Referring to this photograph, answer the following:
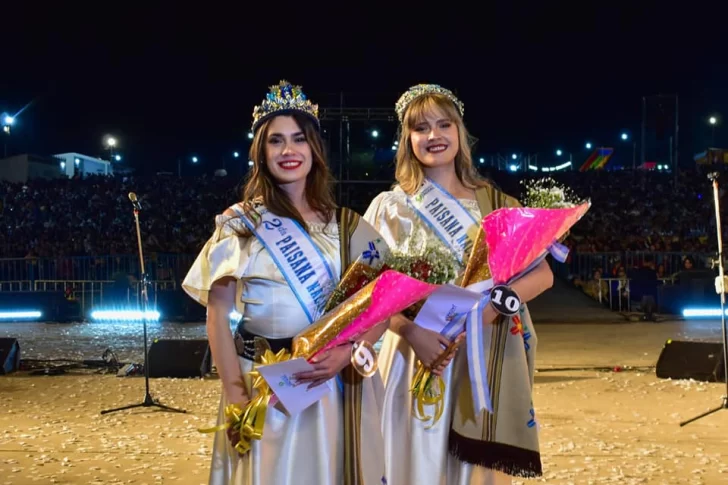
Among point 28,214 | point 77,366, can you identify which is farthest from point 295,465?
point 28,214

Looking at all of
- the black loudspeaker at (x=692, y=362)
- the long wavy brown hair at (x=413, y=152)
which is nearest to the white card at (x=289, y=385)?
the long wavy brown hair at (x=413, y=152)

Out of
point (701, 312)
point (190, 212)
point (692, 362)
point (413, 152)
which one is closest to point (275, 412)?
point (413, 152)

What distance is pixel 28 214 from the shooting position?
1706cm

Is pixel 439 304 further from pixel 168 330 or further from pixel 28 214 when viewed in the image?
pixel 28 214

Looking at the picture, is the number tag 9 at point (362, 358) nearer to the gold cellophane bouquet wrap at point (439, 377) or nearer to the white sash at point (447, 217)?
the gold cellophane bouquet wrap at point (439, 377)

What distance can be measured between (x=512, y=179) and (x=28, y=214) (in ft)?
39.6

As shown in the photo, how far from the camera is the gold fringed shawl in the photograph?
2121mm

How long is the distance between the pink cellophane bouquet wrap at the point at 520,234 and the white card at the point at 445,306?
0.43ft

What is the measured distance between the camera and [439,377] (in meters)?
2.12

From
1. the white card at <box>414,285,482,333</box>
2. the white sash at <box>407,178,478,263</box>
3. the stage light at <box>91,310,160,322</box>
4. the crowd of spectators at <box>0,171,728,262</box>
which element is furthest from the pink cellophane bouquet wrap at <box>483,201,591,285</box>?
the crowd of spectators at <box>0,171,728,262</box>

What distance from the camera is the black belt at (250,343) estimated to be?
191 cm

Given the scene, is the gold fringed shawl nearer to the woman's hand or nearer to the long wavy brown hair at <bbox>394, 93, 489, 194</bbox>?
the woman's hand

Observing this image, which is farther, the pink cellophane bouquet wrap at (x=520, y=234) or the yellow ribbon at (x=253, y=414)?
the pink cellophane bouquet wrap at (x=520, y=234)

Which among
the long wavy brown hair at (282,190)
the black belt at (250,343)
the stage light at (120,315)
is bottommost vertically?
the stage light at (120,315)
